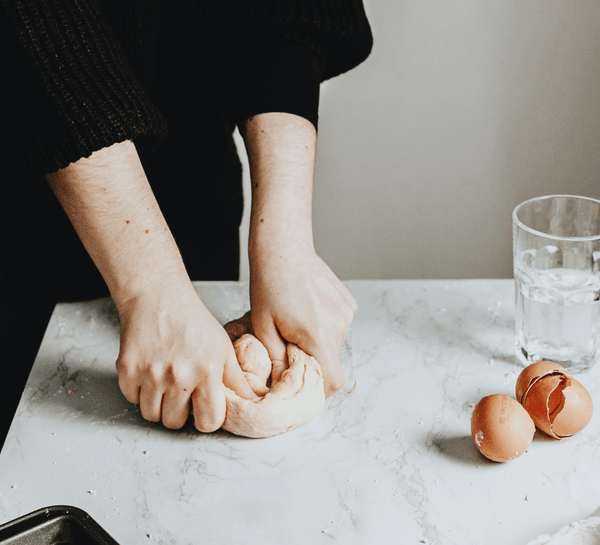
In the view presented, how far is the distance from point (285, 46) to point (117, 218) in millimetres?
423

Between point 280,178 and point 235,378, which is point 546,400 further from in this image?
point 280,178

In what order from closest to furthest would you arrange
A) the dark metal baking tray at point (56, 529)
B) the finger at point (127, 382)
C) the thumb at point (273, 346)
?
the dark metal baking tray at point (56, 529), the finger at point (127, 382), the thumb at point (273, 346)

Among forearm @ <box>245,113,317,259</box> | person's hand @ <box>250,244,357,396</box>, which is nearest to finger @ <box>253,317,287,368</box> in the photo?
person's hand @ <box>250,244,357,396</box>

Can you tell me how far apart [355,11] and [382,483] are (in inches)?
30.2

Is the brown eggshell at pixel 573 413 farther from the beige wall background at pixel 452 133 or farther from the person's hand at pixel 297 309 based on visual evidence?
the beige wall background at pixel 452 133

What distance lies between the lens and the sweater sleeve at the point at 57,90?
0.73m

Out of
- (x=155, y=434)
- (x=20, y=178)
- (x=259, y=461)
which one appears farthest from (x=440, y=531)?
(x=20, y=178)

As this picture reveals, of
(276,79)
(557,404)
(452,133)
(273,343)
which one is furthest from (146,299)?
(452,133)

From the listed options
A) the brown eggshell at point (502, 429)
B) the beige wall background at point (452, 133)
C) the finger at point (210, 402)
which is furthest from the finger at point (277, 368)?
the beige wall background at point (452, 133)

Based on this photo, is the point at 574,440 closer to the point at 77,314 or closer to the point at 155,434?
the point at 155,434

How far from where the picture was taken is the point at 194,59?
43.6 inches

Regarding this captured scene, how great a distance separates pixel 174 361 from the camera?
2.49ft

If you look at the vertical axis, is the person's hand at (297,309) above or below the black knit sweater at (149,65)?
below

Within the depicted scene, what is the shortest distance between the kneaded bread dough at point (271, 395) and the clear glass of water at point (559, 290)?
33cm
